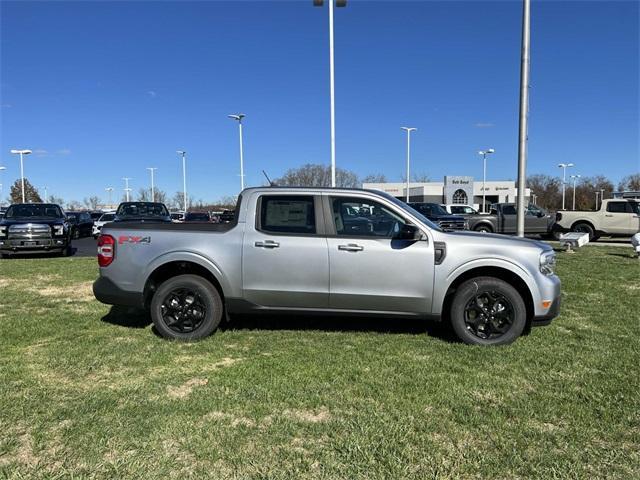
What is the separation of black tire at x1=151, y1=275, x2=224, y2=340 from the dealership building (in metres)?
65.7

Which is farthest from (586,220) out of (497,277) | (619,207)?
(497,277)

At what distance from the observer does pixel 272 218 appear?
18.8ft

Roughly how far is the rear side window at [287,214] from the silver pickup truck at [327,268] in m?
0.01

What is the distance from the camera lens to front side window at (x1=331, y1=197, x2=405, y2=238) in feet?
18.3

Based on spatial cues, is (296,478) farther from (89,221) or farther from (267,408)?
(89,221)

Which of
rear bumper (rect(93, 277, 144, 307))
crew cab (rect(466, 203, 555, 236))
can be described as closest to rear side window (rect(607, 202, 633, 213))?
crew cab (rect(466, 203, 555, 236))

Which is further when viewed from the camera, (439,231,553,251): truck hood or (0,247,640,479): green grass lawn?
(439,231,553,251): truck hood

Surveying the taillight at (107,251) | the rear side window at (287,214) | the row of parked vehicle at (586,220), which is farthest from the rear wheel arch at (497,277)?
the row of parked vehicle at (586,220)

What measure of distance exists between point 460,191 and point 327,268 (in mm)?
74233

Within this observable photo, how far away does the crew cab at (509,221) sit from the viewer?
74.9 ft

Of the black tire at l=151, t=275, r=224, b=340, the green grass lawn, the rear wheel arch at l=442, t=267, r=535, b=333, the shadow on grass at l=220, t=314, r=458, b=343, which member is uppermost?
the rear wheel arch at l=442, t=267, r=535, b=333

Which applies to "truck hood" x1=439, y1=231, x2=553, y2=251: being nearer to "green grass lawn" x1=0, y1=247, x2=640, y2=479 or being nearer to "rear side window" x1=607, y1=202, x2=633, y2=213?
"green grass lawn" x1=0, y1=247, x2=640, y2=479

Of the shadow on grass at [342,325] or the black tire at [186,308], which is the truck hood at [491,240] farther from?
the black tire at [186,308]

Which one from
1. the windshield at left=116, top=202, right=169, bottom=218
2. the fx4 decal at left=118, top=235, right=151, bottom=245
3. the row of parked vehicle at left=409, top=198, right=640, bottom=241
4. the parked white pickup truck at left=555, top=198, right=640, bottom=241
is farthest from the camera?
the parked white pickup truck at left=555, top=198, right=640, bottom=241
